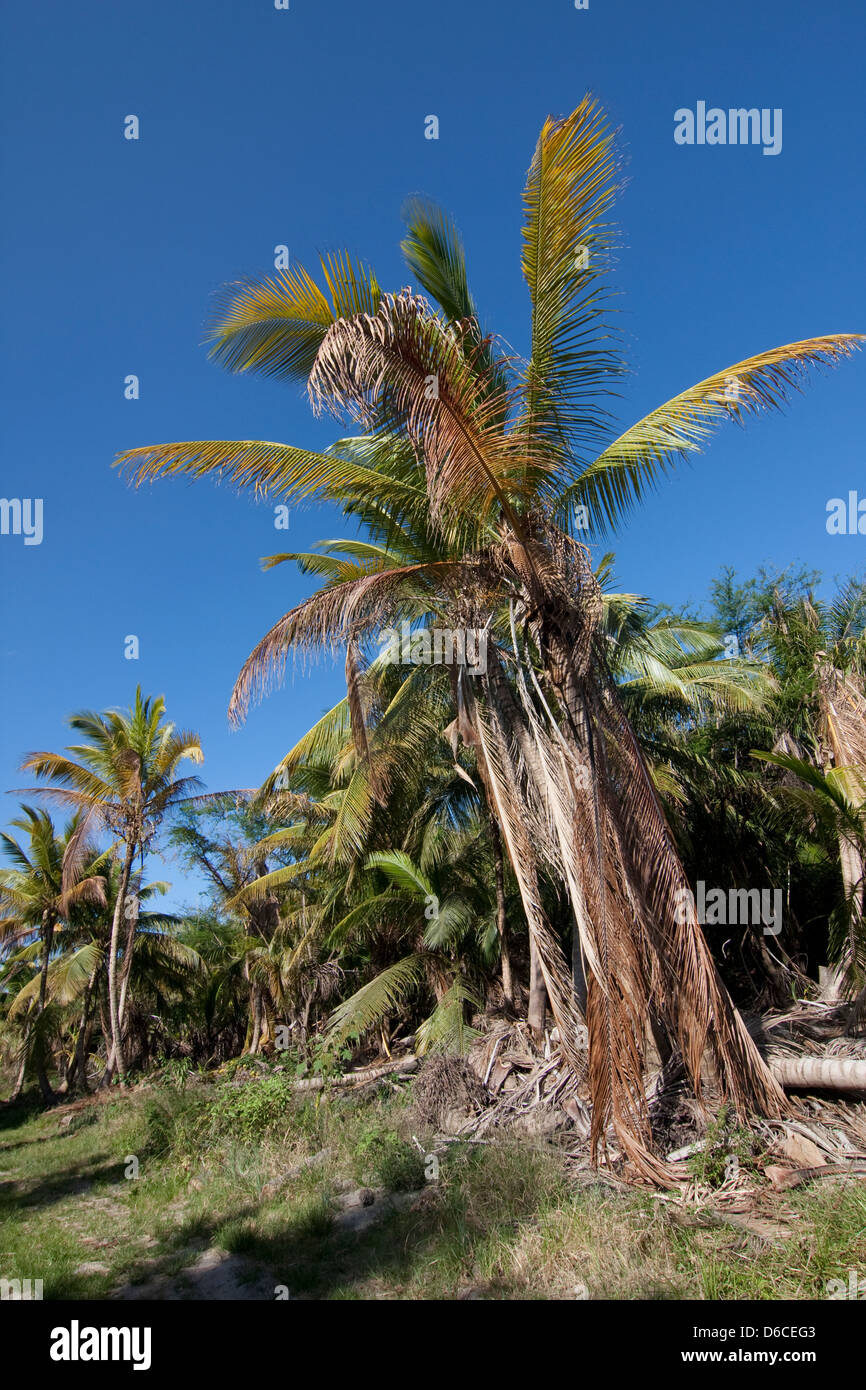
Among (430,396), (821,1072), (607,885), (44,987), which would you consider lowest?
(44,987)

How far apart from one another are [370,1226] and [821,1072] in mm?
4153

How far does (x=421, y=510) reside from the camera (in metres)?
8.83

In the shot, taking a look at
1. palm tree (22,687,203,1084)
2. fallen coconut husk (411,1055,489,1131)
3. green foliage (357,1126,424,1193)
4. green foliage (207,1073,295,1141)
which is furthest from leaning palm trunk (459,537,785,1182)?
palm tree (22,687,203,1084)

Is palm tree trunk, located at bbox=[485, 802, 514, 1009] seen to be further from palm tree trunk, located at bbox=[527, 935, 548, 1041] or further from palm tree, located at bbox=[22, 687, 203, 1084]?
palm tree, located at bbox=[22, 687, 203, 1084]

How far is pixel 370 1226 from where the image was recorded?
6.45 metres

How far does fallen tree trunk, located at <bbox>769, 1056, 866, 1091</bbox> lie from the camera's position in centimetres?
638

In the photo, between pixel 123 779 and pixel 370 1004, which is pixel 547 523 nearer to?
pixel 370 1004

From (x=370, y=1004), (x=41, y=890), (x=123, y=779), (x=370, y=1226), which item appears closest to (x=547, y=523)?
(x=370, y=1226)

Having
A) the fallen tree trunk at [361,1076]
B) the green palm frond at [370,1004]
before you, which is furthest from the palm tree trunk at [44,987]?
the green palm frond at [370,1004]

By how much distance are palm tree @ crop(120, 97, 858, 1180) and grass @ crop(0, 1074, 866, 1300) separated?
0.93 metres

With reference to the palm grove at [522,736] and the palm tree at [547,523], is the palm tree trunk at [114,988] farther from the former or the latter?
the palm tree at [547,523]

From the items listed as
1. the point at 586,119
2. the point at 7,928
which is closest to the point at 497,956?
the point at 586,119

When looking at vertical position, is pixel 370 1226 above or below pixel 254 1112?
above

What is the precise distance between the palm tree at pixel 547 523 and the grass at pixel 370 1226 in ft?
3.06
